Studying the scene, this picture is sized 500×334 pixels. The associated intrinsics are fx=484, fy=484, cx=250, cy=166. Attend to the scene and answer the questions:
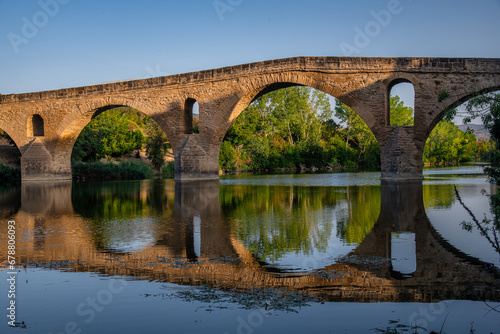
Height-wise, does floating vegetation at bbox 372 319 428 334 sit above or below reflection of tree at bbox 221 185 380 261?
below

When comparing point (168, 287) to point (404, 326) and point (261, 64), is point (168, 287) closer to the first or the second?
point (404, 326)

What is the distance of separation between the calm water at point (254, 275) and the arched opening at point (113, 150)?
20.6m

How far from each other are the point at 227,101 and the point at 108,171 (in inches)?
436

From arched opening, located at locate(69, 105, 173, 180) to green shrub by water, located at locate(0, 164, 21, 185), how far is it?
3044 millimetres

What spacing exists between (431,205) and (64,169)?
21.9 m

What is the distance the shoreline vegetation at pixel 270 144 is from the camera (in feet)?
101

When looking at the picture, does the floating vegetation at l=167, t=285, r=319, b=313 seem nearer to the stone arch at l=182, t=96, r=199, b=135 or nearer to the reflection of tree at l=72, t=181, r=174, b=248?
the reflection of tree at l=72, t=181, r=174, b=248

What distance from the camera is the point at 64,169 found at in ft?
88.5

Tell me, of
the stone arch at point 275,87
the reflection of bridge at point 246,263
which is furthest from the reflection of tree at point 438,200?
the stone arch at point 275,87

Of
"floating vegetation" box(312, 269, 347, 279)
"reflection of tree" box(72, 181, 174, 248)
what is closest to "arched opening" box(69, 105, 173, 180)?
"reflection of tree" box(72, 181, 174, 248)

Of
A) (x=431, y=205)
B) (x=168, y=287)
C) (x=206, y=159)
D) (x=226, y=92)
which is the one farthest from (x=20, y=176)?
(x=168, y=287)

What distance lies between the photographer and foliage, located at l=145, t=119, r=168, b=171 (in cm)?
3247

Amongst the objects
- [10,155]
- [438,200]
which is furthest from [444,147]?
[438,200]

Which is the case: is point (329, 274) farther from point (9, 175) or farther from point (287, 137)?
point (287, 137)
